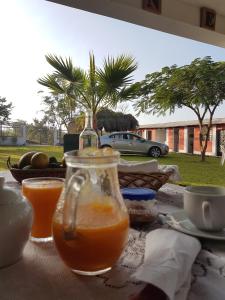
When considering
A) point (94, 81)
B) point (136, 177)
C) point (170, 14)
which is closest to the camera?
point (136, 177)

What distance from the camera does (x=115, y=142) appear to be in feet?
25.2

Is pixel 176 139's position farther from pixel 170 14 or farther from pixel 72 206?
pixel 72 206

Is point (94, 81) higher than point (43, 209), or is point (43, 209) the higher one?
point (94, 81)

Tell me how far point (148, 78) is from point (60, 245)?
719 cm

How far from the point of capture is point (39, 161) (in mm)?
739

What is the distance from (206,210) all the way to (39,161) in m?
0.47

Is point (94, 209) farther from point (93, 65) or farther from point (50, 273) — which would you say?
point (93, 65)

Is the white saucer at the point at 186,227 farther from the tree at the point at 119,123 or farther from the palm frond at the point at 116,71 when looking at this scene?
the tree at the point at 119,123

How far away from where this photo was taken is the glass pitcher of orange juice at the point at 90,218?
30 cm

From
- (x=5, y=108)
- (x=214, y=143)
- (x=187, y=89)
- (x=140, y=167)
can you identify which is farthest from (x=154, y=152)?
(x=140, y=167)

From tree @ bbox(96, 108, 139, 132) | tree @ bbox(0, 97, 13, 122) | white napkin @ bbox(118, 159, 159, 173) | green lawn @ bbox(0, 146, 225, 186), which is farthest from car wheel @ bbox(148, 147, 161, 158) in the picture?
white napkin @ bbox(118, 159, 159, 173)

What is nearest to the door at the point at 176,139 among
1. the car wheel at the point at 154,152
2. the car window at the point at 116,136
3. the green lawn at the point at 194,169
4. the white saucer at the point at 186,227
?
the car wheel at the point at 154,152

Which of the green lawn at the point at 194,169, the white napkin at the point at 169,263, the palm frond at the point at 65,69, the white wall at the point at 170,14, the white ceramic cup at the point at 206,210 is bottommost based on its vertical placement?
the green lawn at the point at 194,169

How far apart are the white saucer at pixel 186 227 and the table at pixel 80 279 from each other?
0.02m
